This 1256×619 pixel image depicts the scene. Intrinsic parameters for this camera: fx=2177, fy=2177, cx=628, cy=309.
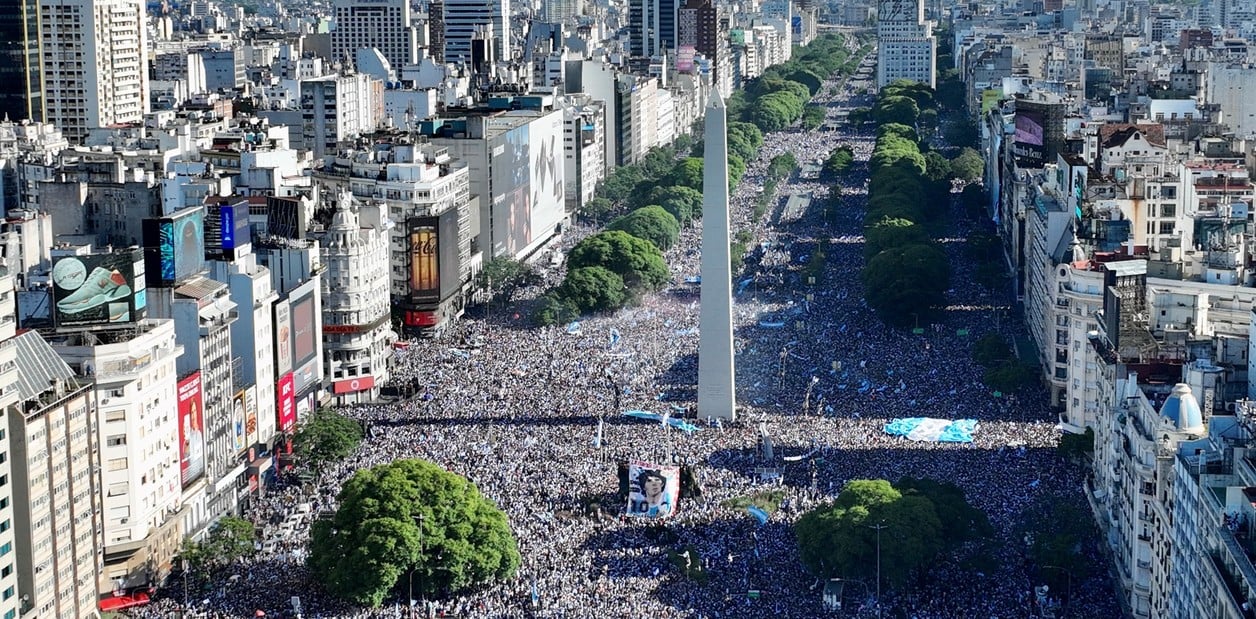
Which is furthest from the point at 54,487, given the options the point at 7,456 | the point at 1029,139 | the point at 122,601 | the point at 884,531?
the point at 1029,139

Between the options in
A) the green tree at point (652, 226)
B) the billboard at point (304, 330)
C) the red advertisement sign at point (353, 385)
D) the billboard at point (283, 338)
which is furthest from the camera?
the green tree at point (652, 226)

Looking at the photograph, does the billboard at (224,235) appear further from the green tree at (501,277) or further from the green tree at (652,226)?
the green tree at (652,226)

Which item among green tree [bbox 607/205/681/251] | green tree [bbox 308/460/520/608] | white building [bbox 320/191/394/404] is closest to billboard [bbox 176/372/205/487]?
green tree [bbox 308/460/520/608]

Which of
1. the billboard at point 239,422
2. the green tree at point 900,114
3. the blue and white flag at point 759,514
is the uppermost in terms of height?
the green tree at point 900,114

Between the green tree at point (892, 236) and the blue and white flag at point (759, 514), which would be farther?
the green tree at point (892, 236)

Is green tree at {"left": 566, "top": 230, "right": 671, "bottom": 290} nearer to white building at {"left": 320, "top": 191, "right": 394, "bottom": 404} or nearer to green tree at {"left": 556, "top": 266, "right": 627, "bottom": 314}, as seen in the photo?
green tree at {"left": 556, "top": 266, "right": 627, "bottom": 314}

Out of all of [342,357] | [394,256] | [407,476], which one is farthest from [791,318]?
[407,476]

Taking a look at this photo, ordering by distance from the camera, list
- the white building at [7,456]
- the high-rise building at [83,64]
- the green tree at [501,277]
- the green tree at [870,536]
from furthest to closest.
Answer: the high-rise building at [83,64]
the green tree at [501,277]
the green tree at [870,536]
the white building at [7,456]

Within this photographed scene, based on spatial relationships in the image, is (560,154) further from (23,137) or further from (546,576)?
(546,576)

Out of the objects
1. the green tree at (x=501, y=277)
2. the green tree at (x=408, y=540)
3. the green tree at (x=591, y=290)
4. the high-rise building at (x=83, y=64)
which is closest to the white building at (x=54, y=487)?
the green tree at (x=408, y=540)
